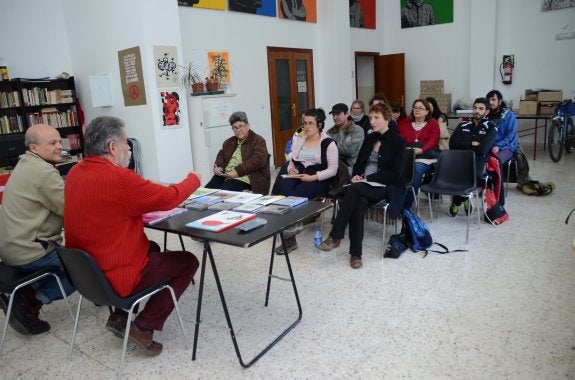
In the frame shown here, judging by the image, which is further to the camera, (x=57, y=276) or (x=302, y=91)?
(x=302, y=91)

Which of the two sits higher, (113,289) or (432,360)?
(113,289)

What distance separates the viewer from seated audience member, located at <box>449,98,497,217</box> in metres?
4.20

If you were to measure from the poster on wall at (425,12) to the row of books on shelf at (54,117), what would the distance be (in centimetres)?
698

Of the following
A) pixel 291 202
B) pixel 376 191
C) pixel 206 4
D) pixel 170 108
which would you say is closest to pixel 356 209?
pixel 376 191

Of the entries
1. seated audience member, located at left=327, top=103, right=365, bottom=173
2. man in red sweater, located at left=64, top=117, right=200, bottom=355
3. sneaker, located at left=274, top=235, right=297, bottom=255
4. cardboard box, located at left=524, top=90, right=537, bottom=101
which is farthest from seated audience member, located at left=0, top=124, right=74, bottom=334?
cardboard box, located at left=524, top=90, right=537, bottom=101

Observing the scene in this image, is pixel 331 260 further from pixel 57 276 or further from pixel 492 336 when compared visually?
pixel 57 276

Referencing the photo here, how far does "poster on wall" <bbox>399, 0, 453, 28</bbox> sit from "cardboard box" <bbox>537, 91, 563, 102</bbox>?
2.54 metres

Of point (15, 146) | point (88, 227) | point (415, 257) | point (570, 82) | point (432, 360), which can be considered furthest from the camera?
point (570, 82)

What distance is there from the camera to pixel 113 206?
6.29 feet

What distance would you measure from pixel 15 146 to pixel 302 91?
4604 mm

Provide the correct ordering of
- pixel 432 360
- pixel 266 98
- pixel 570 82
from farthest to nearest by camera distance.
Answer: pixel 570 82 → pixel 266 98 → pixel 432 360

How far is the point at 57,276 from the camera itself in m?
2.39

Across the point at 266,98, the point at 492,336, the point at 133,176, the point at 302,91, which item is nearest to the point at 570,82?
the point at 302,91

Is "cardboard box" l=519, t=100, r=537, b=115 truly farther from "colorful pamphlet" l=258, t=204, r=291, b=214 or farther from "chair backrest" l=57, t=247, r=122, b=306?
"chair backrest" l=57, t=247, r=122, b=306
